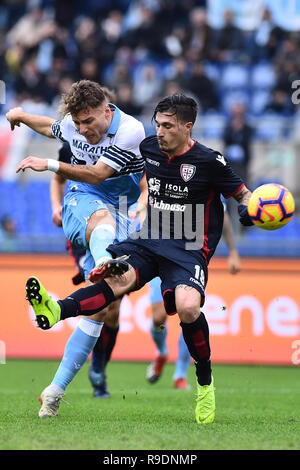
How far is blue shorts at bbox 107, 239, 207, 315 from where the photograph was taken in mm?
5692

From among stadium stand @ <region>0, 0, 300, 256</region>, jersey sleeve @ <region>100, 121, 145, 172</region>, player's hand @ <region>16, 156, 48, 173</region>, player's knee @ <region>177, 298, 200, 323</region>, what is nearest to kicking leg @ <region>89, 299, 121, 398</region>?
jersey sleeve @ <region>100, 121, 145, 172</region>

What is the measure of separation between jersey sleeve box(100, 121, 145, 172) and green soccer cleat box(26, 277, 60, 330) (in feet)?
4.06

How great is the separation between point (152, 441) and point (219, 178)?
2062 mm

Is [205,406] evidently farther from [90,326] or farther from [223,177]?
[223,177]

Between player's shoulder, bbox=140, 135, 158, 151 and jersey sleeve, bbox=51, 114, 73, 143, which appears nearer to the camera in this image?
player's shoulder, bbox=140, 135, 158, 151

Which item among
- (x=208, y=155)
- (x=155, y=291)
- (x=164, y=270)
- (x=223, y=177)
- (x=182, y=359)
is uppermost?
(x=208, y=155)

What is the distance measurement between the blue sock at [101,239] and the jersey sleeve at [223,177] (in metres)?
0.89

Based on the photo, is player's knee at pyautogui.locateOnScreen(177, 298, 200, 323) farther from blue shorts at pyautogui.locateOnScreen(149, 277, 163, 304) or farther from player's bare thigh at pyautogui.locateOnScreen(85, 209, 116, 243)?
blue shorts at pyautogui.locateOnScreen(149, 277, 163, 304)

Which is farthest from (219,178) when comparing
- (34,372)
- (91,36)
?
(91,36)

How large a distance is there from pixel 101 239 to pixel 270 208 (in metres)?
1.32

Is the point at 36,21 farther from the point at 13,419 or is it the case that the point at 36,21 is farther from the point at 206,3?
the point at 13,419

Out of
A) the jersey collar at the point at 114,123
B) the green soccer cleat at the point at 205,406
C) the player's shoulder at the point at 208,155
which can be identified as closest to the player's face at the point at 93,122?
the jersey collar at the point at 114,123

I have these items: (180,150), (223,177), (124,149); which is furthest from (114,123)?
(223,177)

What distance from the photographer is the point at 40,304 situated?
210 inches
